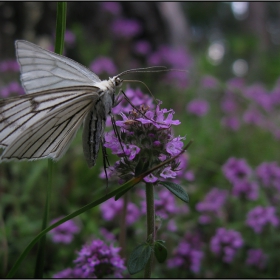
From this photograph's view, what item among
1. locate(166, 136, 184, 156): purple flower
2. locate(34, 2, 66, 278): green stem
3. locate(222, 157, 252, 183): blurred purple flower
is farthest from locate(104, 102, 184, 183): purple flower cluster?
locate(222, 157, 252, 183): blurred purple flower

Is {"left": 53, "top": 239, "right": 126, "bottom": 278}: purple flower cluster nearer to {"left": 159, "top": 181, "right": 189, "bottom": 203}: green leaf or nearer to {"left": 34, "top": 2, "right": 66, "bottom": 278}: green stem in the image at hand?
{"left": 34, "top": 2, "right": 66, "bottom": 278}: green stem

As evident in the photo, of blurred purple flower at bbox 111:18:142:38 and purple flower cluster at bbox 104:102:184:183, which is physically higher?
blurred purple flower at bbox 111:18:142:38

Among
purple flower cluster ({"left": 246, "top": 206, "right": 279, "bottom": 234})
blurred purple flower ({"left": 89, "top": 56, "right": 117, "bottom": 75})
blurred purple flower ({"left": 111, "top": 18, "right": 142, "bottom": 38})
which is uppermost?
blurred purple flower ({"left": 111, "top": 18, "right": 142, "bottom": 38})

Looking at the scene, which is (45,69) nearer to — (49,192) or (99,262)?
(49,192)

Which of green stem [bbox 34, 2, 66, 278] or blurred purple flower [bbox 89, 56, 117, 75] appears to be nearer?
green stem [bbox 34, 2, 66, 278]

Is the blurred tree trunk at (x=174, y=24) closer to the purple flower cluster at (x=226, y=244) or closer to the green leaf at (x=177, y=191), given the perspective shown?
the purple flower cluster at (x=226, y=244)

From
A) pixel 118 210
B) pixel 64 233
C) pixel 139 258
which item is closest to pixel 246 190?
pixel 118 210

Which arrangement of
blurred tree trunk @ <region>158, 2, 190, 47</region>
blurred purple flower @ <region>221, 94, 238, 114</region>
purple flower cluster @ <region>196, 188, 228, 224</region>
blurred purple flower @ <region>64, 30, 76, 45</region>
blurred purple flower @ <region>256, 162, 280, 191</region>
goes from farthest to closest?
blurred tree trunk @ <region>158, 2, 190, 47</region>, blurred purple flower @ <region>221, 94, 238, 114</region>, blurred purple flower @ <region>64, 30, 76, 45</region>, blurred purple flower @ <region>256, 162, 280, 191</region>, purple flower cluster @ <region>196, 188, 228, 224</region>
